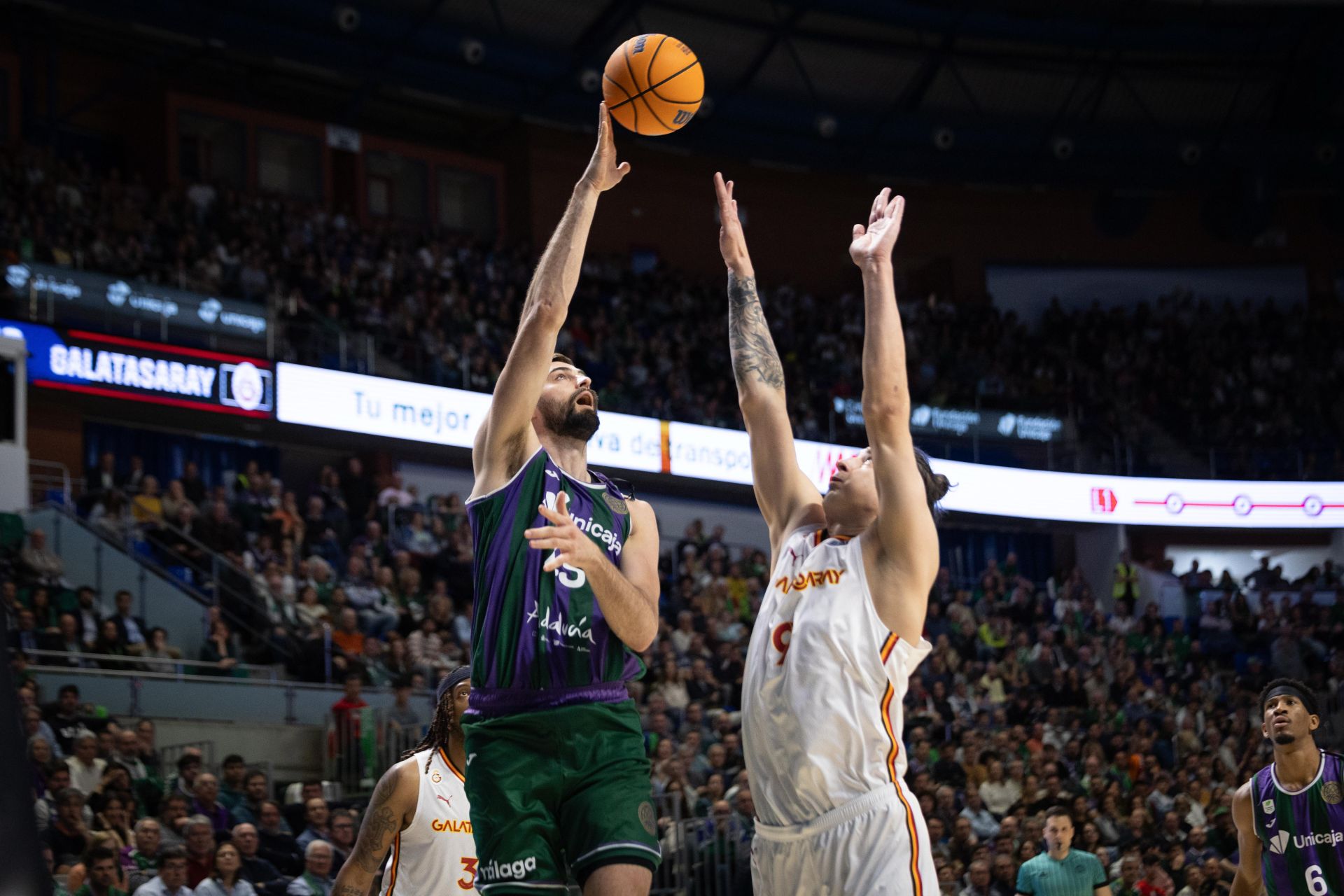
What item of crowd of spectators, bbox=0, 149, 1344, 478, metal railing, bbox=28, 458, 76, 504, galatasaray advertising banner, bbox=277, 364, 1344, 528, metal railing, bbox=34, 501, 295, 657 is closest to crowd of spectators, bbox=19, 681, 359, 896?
metal railing, bbox=34, 501, 295, 657

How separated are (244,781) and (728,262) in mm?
7505

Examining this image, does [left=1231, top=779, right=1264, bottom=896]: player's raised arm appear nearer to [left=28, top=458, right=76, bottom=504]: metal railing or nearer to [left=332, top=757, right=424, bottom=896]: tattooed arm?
[left=332, top=757, right=424, bottom=896]: tattooed arm

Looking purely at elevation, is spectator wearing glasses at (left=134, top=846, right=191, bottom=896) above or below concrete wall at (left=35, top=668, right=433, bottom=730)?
below

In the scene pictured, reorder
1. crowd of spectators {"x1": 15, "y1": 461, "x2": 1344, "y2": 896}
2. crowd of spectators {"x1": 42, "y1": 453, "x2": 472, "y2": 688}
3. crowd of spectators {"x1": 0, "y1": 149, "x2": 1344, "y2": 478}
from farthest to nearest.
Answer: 1. crowd of spectators {"x1": 0, "y1": 149, "x2": 1344, "y2": 478}
2. crowd of spectators {"x1": 42, "y1": 453, "x2": 472, "y2": 688}
3. crowd of spectators {"x1": 15, "y1": 461, "x2": 1344, "y2": 896}

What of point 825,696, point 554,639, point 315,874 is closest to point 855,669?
point 825,696

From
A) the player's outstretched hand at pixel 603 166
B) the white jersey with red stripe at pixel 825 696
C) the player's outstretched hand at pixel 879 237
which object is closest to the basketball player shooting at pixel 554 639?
the player's outstretched hand at pixel 603 166

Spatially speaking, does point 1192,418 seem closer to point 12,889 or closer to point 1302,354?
point 1302,354

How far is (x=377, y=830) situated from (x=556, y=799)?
1817mm

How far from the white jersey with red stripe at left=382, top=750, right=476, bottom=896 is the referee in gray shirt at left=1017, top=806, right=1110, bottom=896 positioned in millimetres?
4261

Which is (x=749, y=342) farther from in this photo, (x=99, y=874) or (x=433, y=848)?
(x=99, y=874)

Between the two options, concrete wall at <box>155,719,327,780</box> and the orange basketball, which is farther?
concrete wall at <box>155,719,327,780</box>

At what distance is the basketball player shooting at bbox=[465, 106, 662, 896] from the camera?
4.18 metres

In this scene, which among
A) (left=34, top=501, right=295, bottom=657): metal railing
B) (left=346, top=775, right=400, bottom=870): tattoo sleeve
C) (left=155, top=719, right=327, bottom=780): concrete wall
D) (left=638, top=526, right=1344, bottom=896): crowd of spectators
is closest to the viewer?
(left=346, top=775, right=400, bottom=870): tattoo sleeve

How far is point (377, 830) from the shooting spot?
5.79m
